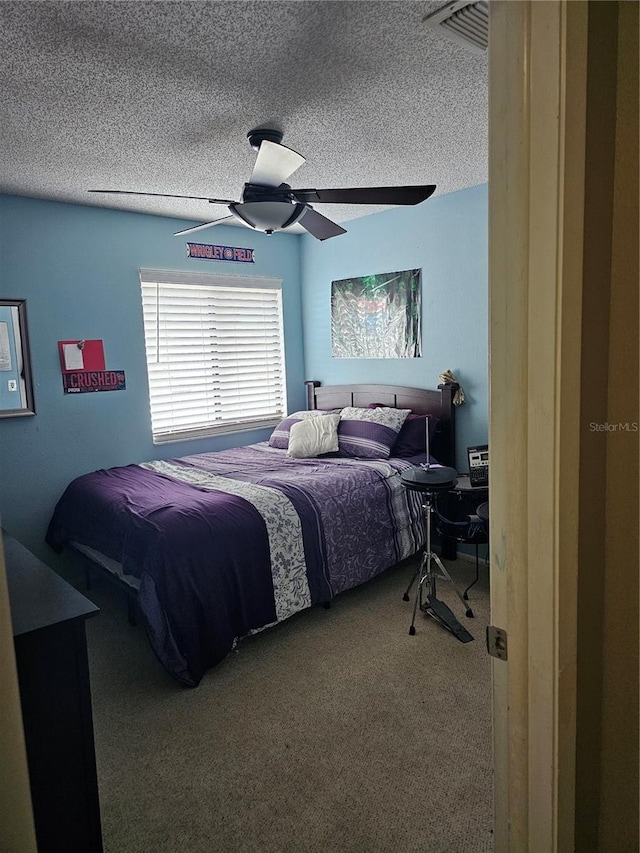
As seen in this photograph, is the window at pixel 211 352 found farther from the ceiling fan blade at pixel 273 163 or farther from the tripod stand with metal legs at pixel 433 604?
the tripod stand with metal legs at pixel 433 604


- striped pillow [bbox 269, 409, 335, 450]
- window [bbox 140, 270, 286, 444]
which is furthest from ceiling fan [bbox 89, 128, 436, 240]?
striped pillow [bbox 269, 409, 335, 450]

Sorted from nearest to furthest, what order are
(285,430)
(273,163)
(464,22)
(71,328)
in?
(464,22) < (273,163) < (71,328) < (285,430)

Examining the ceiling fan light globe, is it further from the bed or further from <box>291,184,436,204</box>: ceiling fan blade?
the bed

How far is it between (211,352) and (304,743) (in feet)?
10.2

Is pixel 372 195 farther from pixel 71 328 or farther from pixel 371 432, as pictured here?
pixel 71 328

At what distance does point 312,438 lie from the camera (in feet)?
13.1

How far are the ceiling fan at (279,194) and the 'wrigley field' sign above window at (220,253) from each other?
5.34 ft

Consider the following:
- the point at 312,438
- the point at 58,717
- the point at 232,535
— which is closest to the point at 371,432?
the point at 312,438

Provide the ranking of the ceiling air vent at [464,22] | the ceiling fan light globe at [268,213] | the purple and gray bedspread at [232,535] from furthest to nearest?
the ceiling fan light globe at [268,213] < the purple and gray bedspread at [232,535] < the ceiling air vent at [464,22]

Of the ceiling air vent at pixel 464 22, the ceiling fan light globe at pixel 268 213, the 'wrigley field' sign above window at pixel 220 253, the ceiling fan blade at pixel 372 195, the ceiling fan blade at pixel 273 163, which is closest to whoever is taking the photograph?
the ceiling air vent at pixel 464 22

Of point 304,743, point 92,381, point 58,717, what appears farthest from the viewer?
point 92,381

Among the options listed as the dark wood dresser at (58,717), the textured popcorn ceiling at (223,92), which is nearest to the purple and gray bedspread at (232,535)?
the dark wood dresser at (58,717)

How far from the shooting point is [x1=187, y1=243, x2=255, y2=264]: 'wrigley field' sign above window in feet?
14.0

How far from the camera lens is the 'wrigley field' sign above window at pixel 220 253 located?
427 centimetres
